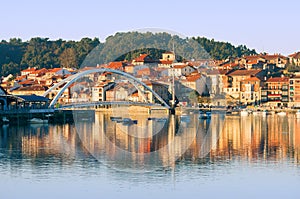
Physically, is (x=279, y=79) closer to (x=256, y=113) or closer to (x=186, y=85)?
(x=186, y=85)

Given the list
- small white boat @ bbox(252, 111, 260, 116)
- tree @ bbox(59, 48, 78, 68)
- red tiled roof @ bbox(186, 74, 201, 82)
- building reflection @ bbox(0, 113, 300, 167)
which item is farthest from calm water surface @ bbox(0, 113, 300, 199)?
tree @ bbox(59, 48, 78, 68)

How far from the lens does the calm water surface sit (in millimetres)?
18438

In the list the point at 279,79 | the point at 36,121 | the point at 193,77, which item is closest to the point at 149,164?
the point at 36,121

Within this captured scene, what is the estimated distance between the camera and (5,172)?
20984 millimetres

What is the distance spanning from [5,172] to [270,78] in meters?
51.7

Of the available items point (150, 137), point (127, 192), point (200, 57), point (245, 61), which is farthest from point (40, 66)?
point (127, 192)

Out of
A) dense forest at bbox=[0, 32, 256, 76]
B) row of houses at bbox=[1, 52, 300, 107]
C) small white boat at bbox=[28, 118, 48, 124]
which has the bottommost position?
small white boat at bbox=[28, 118, 48, 124]

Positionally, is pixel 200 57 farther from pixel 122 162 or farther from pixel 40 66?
pixel 122 162

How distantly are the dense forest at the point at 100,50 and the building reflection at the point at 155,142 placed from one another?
48.5m

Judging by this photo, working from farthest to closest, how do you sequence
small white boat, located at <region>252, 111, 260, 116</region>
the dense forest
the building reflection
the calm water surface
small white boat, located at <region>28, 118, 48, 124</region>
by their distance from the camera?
the dense forest, small white boat, located at <region>252, 111, 260, 116</region>, small white boat, located at <region>28, 118, 48, 124</region>, the building reflection, the calm water surface

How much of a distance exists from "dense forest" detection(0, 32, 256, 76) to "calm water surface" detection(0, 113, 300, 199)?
54438mm

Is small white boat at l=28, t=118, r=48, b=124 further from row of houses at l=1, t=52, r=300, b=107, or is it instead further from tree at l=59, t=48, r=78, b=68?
tree at l=59, t=48, r=78, b=68

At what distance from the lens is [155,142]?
30281 millimetres

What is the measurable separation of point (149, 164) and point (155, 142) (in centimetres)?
779
